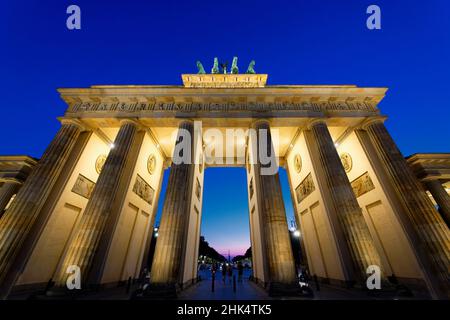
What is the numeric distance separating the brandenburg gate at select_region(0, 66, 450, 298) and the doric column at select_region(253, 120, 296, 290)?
0.05 meters

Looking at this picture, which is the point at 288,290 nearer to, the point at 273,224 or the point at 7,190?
the point at 273,224

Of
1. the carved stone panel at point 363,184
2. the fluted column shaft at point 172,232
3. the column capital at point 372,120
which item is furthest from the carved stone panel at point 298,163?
the fluted column shaft at point 172,232

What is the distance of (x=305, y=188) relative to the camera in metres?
12.8

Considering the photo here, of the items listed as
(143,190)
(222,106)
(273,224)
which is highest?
(222,106)

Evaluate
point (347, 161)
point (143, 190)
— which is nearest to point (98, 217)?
point (143, 190)

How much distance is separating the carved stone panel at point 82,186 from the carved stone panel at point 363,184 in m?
17.3

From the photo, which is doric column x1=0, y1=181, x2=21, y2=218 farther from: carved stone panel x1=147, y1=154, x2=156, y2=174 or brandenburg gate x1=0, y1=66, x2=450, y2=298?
carved stone panel x1=147, y1=154, x2=156, y2=174

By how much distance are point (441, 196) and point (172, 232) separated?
14789mm

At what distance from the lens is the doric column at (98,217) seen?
7.55 metres

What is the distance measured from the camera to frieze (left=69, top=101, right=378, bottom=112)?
1218cm

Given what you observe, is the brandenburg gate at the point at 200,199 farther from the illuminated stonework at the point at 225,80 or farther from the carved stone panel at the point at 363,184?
the illuminated stonework at the point at 225,80

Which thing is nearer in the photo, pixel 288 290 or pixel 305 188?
pixel 288 290
